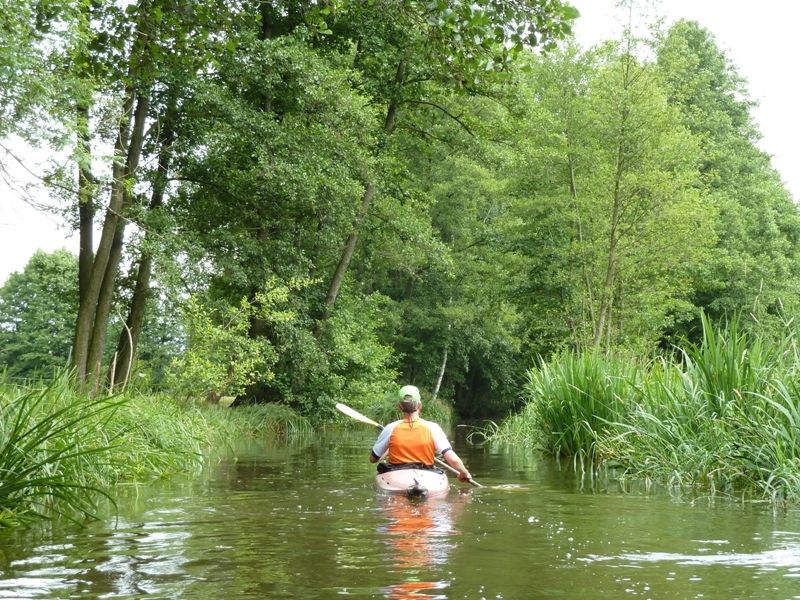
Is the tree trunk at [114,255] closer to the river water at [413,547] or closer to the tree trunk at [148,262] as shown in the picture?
the tree trunk at [148,262]

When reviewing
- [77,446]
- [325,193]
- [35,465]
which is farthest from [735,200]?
[35,465]

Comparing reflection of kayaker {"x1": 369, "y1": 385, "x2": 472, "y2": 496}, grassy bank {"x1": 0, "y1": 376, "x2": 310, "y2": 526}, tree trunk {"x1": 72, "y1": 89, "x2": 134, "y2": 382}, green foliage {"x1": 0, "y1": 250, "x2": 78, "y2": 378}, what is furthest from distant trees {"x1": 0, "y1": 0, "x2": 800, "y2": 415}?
green foliage {"x1": 0, "y1": 250, "x2": 78, "y2": 378}

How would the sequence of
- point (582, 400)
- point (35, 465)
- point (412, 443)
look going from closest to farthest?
point (35, 465) → point (412, 443) → point (582, 400)

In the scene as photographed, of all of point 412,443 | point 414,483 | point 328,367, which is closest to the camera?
point 414,483

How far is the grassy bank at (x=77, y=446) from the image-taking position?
21.8 feet

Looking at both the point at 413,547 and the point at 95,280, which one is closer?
the point at 413,547

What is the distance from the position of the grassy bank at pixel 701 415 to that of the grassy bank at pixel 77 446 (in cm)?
A: 525

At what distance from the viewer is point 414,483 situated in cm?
962

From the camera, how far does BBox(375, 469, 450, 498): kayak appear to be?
9.49 m

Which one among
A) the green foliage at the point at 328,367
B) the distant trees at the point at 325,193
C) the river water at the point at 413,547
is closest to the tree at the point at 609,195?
the distant trees at the point at 325,193

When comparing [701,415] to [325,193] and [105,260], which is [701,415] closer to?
[325,193]

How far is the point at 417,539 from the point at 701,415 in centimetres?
426

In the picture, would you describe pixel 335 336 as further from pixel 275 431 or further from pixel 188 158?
pixel 188 158

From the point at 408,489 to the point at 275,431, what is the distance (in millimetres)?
13883
